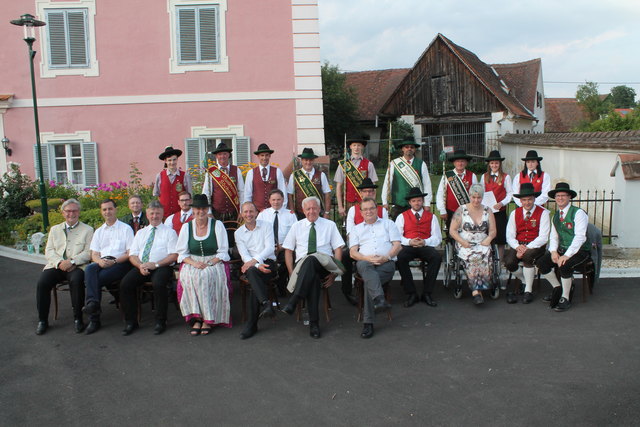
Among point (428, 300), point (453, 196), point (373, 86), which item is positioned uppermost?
point (373, 86)

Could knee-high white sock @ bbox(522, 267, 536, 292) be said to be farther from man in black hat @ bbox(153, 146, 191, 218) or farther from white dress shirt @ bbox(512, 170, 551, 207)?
man in black hat @ bbox(153, 146, 191, 218)

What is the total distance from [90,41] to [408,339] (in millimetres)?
10306

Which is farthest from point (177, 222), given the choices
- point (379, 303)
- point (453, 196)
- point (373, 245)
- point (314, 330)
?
point (453, 196)

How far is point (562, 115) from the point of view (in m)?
45.4

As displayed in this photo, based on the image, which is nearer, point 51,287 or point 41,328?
point 41,328

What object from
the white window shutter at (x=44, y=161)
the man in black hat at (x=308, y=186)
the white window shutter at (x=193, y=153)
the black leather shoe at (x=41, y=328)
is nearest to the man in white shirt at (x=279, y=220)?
the man in black hat at (x=308, y=186)

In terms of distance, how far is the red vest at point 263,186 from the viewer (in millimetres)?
7344

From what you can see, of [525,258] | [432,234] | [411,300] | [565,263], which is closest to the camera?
[565,263]

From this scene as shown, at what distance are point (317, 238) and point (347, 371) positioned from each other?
181cm

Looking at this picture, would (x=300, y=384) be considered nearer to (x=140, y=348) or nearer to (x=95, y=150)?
(x=140, y=348)

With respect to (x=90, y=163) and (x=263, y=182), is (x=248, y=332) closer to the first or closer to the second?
(x=263, y=182)

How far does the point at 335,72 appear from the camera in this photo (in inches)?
1154

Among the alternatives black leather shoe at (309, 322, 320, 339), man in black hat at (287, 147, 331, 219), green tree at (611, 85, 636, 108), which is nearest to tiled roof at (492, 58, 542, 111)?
man in black hat at (287, 147, 331, 219)

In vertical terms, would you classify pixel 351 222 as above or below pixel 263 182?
below
